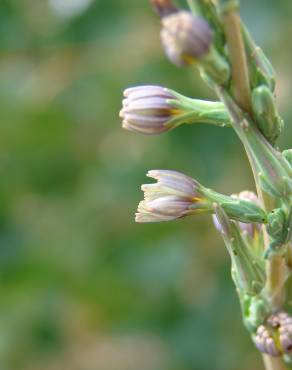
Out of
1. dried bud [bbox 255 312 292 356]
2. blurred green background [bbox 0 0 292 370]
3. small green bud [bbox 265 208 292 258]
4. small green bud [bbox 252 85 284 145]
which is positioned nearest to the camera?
small green bud [bbox 252 85 284 145]

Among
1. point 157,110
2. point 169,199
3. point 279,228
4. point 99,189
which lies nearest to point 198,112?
point 157,110

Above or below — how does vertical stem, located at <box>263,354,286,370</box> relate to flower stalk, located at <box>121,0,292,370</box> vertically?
below

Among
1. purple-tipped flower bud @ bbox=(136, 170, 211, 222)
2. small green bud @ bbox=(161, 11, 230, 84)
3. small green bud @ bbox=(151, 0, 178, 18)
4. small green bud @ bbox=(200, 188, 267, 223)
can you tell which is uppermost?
small green bud @ bbox=(151, 0, 178, 18)

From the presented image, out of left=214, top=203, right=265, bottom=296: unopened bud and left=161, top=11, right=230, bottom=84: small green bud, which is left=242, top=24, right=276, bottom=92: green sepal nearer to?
left=161, top=11, right=230, bottom=84: small green bud

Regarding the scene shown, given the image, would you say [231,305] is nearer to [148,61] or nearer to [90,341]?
[90,341]

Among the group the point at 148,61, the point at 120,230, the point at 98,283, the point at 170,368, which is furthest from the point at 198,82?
the point at 170,368

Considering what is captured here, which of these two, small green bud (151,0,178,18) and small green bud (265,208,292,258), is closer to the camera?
small green bud (151,0,178,18)

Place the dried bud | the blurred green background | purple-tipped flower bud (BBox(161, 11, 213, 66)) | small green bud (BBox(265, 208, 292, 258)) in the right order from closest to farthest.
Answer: purple-tipped flower bud (BBox(161, 11, 213, 66)), small green bud (BBox(265, 208, 292, 258)), the dried bud, the blurred green background

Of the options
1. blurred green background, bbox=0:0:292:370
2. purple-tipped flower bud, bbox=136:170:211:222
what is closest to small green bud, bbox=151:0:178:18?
purple-tipped flower bud, bbox=136:170:211:222

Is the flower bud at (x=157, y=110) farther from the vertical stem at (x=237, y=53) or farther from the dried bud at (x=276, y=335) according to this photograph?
the dried bud at (x=276, y=335)
